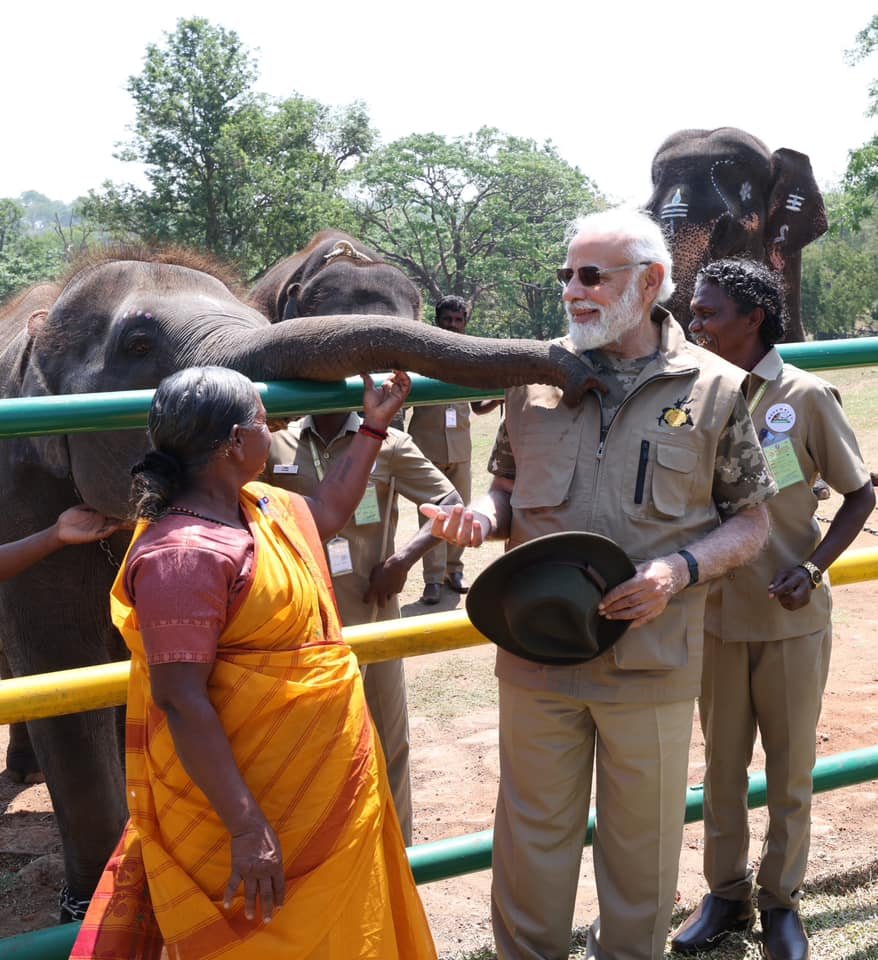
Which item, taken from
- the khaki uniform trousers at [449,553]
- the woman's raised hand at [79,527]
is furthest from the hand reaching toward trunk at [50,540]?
the khaki uniform trousers at [449,553]

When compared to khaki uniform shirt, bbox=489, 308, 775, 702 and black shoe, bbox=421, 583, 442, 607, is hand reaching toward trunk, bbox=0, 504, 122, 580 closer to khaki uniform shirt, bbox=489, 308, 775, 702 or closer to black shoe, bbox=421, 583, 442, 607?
A: khaki uniform shirt, bbox=489, 308, 775, 702

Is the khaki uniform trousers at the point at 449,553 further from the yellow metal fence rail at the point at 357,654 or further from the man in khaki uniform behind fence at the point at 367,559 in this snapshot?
the yellow metal fence rail at the point at 357,654

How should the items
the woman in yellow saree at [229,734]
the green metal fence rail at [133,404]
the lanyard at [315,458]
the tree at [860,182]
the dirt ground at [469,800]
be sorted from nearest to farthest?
the woman in yellow saree at [229,734], the green metal fence rail at [133,404], the lanyard at [315,458], the dirt ground at [469,800], the tree at [860,182]

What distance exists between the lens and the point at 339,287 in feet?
25.2

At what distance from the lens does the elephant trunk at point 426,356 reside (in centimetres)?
254

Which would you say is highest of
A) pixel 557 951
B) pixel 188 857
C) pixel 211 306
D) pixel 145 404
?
pixel 211 306

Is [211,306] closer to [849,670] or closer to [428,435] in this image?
[849,670]

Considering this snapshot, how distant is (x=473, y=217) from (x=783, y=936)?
125ft

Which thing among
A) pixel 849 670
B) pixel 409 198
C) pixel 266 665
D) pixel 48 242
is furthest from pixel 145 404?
pixel 48 242

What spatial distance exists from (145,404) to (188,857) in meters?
0.88

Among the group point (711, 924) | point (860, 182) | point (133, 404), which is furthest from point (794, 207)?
point (860, 182)

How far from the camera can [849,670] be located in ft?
19.8

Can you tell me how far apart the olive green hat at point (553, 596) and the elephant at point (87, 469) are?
115cm

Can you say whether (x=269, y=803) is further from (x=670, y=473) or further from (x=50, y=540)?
(x=670, y=473)
